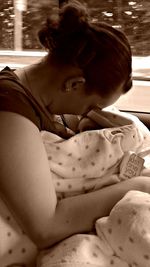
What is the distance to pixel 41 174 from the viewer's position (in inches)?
43.1

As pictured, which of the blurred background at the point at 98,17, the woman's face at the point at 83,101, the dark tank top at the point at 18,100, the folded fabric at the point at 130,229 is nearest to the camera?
the folded fabric at the point at 130,229

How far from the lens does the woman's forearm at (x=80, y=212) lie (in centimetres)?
114

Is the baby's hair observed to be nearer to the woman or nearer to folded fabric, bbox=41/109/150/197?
the woman

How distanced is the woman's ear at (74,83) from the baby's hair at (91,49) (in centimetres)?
1

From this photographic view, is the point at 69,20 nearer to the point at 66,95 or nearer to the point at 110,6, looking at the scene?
the point at 66,95

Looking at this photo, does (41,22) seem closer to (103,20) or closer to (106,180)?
(103,20)

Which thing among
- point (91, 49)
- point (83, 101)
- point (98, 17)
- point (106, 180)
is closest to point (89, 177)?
point (106, 180)

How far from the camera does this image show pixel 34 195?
1.08 metres

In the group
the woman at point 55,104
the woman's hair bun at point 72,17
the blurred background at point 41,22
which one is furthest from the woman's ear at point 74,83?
the blurred background at point 41,22

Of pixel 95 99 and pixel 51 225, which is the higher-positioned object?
pixel 95 99

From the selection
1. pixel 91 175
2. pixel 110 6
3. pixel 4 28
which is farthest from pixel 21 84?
pixel 4 28

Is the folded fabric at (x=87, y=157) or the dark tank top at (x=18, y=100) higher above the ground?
the dark tank top at (x=18, y=100)

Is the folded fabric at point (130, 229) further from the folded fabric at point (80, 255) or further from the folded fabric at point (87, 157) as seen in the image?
the folded fabric at point (87, 157)

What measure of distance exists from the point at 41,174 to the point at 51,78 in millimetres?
248
